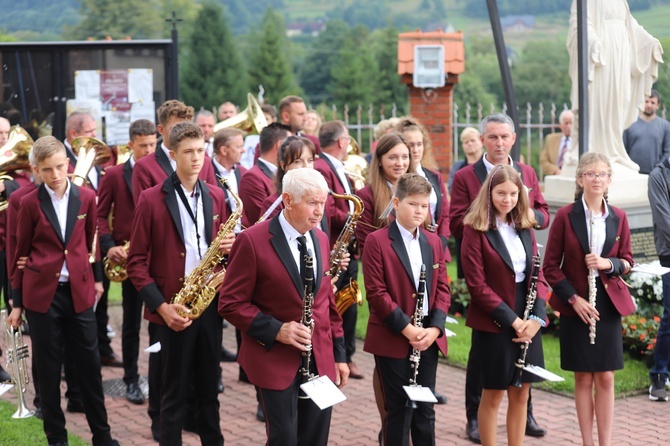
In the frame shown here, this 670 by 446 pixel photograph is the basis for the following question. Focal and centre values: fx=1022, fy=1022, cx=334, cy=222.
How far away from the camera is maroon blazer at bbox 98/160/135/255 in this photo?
317 inches

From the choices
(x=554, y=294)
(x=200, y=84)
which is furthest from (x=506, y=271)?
(x=200, y=84)

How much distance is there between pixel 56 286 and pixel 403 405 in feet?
8.03

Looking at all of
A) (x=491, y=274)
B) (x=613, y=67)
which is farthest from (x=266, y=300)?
(x=613, y=67)

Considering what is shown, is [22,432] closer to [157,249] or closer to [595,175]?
[157,249]

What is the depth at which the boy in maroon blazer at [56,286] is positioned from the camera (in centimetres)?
669

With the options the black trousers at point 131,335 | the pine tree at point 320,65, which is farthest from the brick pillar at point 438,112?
the pine tree at point 320,65

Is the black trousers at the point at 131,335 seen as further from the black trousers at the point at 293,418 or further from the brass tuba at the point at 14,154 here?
Result: the black trousers at the point at 293,418

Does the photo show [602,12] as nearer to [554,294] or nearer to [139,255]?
[554,294]

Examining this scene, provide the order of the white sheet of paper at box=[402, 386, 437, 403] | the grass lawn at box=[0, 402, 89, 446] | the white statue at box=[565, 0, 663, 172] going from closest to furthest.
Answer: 1. the white sheet of paper at box=[402, 386, 437, 403]
2. the grass lawn at box=[0, 402, 89, 446]
3. the white statue at box=[565, 0, 663, 172]

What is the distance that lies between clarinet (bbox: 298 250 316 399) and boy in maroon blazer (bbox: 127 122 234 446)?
1.18 metres

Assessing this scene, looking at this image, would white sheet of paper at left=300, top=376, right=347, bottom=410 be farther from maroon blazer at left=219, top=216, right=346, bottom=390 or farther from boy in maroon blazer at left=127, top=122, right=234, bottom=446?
boy in maroon blazer at left=127, top=122, right=234, bottom=446

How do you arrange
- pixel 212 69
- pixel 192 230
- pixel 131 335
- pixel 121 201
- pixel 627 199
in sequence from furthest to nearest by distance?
pixel 212 69
pixel 627 199
pixel 131 335
pixel 121 201
pixel 192 230

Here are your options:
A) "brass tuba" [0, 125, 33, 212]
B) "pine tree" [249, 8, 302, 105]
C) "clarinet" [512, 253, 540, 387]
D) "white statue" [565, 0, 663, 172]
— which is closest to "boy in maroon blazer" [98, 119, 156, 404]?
"brass tuba" [0, 125, 33, 212]

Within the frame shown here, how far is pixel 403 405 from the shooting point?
19.5ft
